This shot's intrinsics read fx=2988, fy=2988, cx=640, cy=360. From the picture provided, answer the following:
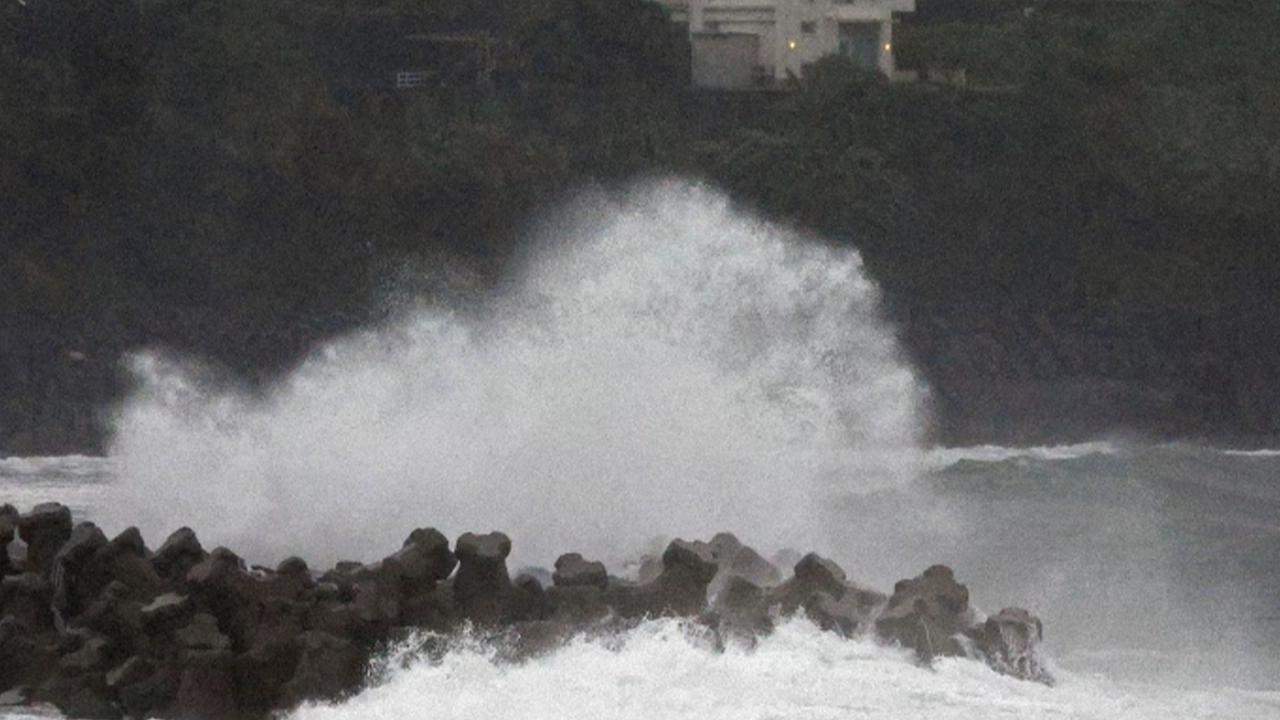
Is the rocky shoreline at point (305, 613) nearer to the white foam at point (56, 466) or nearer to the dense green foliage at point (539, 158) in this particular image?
the white foam at point (56, 466)

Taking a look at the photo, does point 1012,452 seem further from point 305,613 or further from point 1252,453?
point 305,613

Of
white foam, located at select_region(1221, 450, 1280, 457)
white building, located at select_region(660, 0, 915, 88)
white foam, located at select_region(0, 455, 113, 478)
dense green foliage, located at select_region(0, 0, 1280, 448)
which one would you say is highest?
white building, located at select_region(660, 0, 915, 88)

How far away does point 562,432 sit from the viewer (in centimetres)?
2277

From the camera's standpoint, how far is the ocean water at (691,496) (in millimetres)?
14539

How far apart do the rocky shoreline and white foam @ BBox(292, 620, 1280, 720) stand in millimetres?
164

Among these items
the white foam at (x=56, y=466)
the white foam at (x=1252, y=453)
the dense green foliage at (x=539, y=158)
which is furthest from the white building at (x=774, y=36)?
the white foam at (x=56, y=466)

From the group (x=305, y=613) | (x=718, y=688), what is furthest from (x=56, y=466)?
(x=718, y=688)

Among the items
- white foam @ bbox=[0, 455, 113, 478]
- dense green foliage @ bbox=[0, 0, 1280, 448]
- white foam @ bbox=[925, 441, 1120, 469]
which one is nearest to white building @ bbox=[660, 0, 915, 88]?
dense green foliage @ bbox=[0, 0, 1280, 448]

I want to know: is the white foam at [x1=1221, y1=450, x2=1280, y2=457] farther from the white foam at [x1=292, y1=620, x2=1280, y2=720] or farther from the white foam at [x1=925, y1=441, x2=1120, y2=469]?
the white foam at [x1=292, y1=620, x2=1280, y2=720]

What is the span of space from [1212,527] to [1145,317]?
1084 inches

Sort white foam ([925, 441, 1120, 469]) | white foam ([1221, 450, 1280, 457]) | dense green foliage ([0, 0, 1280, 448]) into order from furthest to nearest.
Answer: dense green foliage ([0, 0, 1280, 448])
white foam ([1221, 450, 1280, 457])
white foam ([925, 441, 1120, 469])

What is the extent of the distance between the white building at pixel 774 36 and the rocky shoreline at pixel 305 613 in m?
46.1

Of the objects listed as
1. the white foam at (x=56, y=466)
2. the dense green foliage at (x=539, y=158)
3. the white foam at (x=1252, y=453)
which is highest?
the dense green foliage at (x=539, y=158)

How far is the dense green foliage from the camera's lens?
50781 millimetres
